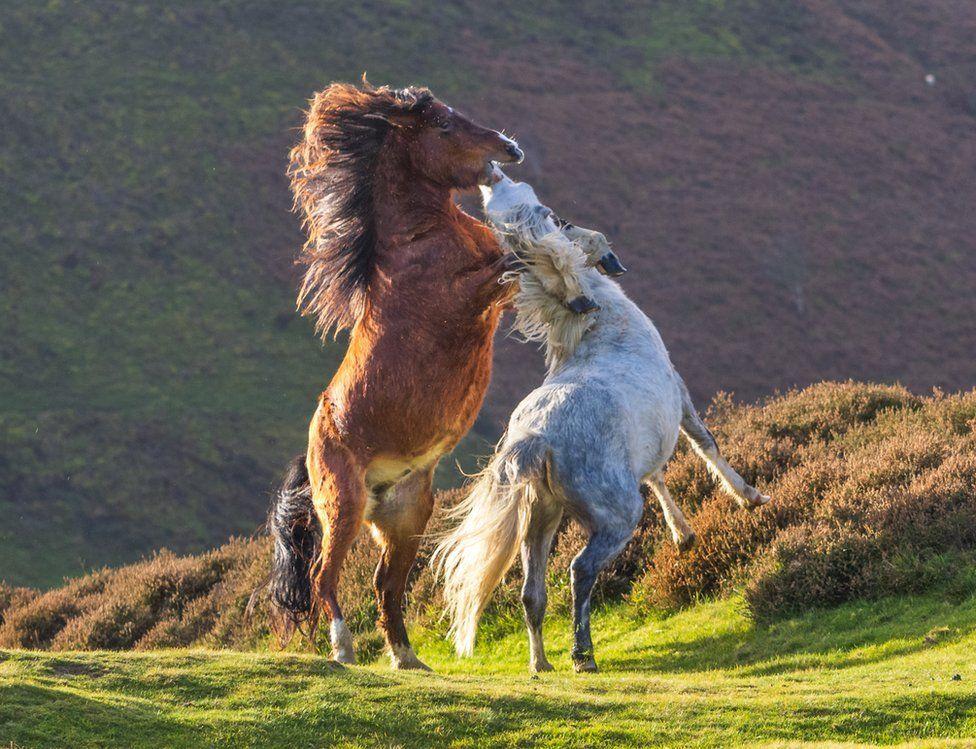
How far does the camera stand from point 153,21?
41.2m

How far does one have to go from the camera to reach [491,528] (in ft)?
27.2

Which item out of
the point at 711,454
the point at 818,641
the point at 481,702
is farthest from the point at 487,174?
the point at 818,641

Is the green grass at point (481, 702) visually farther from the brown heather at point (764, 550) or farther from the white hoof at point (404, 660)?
the brown heather at point (764, 550)

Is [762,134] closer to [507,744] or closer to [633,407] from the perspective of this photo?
[633,407]

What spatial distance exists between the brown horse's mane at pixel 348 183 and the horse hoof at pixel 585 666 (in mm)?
2704

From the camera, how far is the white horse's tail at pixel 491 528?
321 inches

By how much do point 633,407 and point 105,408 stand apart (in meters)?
21.7

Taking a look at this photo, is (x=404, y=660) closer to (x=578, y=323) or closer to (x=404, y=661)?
(x=404, y=661)

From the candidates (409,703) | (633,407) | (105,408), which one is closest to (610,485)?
(633,407)

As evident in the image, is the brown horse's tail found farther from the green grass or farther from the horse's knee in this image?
the horse's knee

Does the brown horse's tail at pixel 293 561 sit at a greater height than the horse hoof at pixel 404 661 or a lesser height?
greater

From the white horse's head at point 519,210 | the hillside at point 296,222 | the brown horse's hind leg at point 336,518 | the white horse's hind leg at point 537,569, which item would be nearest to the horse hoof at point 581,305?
the white horse's head at point 519,210

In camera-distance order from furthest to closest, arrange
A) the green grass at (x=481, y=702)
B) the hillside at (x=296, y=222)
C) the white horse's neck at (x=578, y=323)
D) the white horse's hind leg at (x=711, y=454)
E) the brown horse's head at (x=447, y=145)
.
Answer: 1. the hillside at (x=296, y=222)
2. the white horse's hind leg at (x=711, y=454)
3. the white horse's neck at (x=578, y=323)
4. the brown horse's head at (x=447, y=145)
5. the green grass at (x=481, y=702)

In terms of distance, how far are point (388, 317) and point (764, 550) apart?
398 centimetres
